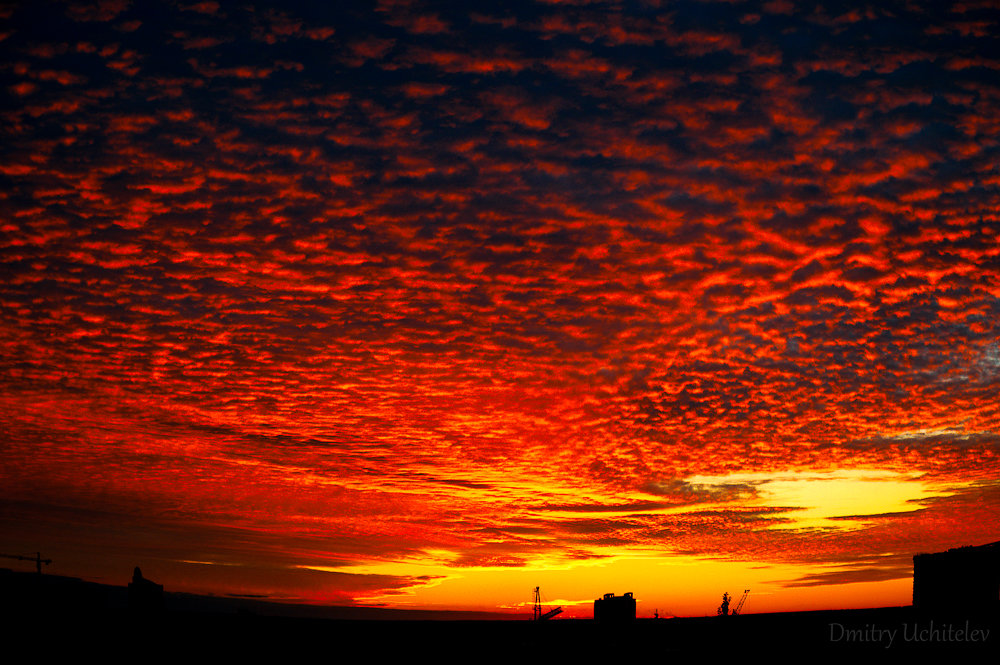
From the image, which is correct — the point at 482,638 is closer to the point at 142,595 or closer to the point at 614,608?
the point at 614,608

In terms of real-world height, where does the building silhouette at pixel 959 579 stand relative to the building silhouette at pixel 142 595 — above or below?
above

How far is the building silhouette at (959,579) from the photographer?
21156mm

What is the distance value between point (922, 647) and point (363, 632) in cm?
1380

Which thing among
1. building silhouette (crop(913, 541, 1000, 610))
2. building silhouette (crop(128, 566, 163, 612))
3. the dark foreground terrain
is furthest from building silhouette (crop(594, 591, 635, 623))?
building silhouette (crop(128, 566, 163, 612))

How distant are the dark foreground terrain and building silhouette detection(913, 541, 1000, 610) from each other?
1.20 ft

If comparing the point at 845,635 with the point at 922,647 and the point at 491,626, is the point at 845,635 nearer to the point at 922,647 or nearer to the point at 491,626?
the point at 922,647

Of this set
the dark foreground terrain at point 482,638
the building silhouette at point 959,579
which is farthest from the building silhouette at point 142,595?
the building silhouette at point 959,579

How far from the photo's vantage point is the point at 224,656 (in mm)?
20453

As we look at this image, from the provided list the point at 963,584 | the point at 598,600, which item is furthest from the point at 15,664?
the point at 963,584

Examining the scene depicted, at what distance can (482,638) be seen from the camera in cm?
2139

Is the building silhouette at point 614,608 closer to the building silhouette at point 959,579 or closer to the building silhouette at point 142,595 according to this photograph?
the building silhouette at point 959,579

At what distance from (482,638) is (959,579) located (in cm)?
1255

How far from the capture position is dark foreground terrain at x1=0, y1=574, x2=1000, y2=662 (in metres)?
19.9

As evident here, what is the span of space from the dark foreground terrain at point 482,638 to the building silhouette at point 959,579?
1.20ft
